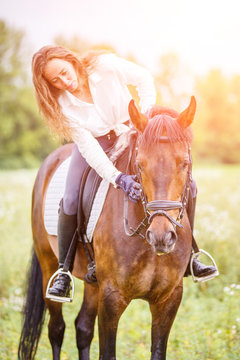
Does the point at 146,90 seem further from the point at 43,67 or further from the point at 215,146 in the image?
the point at 215,146

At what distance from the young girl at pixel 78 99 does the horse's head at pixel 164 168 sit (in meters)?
0.79

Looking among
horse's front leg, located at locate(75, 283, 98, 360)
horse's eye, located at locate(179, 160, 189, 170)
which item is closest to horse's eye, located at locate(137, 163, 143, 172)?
horse's eye, located at locate(179, 160, 189, 170)

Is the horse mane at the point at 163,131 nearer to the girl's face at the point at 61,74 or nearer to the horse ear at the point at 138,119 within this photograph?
the horse ear at the point at 138,119

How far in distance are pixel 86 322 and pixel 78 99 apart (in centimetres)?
231

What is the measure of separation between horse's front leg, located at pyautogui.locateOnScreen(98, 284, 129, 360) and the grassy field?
1.45 m

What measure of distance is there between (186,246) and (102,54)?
1977mm

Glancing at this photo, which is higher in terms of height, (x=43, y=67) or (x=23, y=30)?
(x=23, y=30)

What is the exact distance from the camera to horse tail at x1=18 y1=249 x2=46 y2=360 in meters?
4.59

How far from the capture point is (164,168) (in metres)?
2.46

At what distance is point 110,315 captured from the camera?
9.74ft

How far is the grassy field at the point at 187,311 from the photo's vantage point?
15.1 feet

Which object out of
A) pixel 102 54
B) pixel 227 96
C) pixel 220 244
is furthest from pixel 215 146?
pixel 102 54

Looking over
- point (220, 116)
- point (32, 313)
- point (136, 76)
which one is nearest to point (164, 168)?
point (136, 76)

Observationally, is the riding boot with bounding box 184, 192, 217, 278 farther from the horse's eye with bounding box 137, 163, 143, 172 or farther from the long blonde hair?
the long blonde hair
